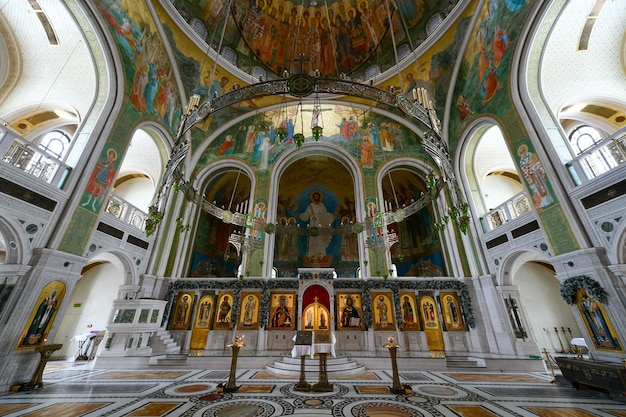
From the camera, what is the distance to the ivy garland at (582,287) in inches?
274

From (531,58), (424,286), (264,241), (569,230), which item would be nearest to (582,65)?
(531,58)

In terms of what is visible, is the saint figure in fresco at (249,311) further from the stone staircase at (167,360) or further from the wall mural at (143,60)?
the wall mural at (143,60)

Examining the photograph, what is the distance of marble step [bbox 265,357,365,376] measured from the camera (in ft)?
28.0

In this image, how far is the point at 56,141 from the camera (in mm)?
12492

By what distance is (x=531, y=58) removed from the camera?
9555 mm

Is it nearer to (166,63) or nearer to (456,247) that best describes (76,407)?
(166,63)

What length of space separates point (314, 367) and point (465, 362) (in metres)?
6.52

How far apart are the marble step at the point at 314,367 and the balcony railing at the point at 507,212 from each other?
9.28 meters

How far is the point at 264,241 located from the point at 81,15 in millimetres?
12034

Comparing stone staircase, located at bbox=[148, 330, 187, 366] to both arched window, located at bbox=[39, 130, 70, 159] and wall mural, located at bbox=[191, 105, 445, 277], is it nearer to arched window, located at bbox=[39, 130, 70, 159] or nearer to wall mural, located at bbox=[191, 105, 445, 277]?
wall mural, located at bbox=[191, 105, 445, 277]

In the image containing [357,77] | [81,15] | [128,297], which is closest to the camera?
[81,15]

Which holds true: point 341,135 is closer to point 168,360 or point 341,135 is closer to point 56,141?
point 168,360

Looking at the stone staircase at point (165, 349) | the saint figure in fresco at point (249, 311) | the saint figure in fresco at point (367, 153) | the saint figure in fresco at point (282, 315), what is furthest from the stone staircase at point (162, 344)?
the saint figure in fresco at point (367, 153)

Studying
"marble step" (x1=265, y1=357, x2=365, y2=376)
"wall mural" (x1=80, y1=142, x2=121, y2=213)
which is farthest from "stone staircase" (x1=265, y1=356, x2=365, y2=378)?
"wall mural" (x1=80, y1=142, x2=121, y2=213)
